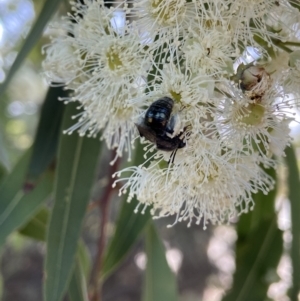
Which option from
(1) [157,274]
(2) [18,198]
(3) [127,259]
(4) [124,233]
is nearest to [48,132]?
(2) [18,198]

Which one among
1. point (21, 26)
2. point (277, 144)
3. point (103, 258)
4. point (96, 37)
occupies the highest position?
point (21, 26)

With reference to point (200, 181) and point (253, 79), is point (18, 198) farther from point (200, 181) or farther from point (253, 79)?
point (253, 79)

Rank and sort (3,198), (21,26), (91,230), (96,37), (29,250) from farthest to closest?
(29,250)
(91,230)
(21,26)
(3,198)
(96,37)

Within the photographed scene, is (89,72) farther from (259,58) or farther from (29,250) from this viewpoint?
(29,250)

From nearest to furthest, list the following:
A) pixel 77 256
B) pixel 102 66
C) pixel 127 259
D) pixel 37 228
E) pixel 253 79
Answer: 1. pixel 253 79
2. pixel 102 66
3. pixel 77 256
4. pixel 37 228
5. pixel 127 259

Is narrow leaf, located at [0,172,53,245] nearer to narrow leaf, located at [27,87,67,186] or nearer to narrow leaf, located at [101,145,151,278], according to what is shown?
narrow leaf, located at [27,87,67,186]

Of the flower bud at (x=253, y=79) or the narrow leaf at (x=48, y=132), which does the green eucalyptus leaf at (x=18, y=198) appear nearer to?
the narrow leaf at (x=48, y=132)

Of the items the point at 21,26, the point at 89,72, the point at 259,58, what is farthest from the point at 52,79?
the point at 21,26
